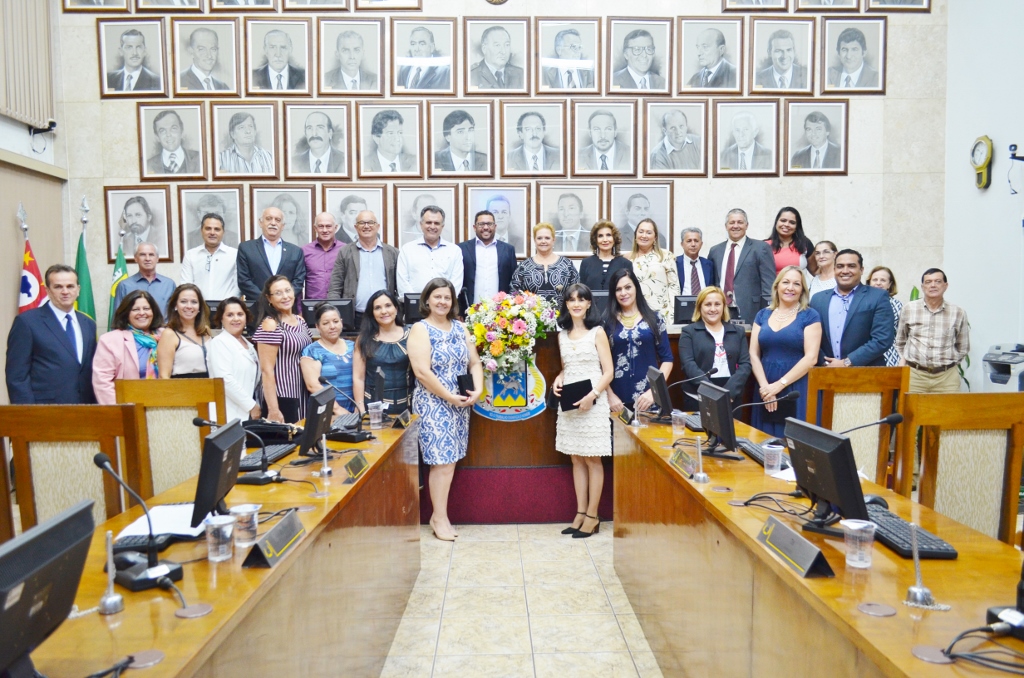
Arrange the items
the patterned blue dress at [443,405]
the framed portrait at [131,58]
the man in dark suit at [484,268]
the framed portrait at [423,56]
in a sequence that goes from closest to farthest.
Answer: the patterned blue dress at [443,405], the man in dark suit at [484,268], the framed portrait at [131,58], the framed portrait at [423,56]

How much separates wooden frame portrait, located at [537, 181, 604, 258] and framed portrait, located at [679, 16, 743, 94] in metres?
1.39

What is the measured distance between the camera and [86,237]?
720 centimetres

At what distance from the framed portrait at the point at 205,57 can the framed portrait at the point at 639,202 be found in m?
3.90

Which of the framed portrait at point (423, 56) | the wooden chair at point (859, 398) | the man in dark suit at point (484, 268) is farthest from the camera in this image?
the framed portrait at point (423, 56)

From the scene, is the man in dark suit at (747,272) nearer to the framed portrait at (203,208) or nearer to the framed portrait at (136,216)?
the framed portrait at (203,208)

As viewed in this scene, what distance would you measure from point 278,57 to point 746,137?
4743mm

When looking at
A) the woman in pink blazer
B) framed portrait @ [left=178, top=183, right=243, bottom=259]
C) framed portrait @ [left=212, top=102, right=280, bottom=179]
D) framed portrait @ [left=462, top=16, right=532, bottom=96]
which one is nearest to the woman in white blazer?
the woman in pink blazer

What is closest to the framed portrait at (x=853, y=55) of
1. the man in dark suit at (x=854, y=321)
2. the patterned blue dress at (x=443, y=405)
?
the man in dark suit at (x=854, y=321)

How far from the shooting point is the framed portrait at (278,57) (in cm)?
718

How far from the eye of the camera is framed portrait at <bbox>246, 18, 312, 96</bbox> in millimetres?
7184

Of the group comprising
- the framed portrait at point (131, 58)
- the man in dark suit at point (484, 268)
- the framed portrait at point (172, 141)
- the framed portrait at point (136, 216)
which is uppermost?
the framed portrait at point (131, 58)

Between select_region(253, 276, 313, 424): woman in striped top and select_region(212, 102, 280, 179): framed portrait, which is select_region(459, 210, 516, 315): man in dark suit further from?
select_region(212, 102, 280, 179): framed portrait

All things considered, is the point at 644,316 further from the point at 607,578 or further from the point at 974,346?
the point at 974,346

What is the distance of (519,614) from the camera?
144 inches
